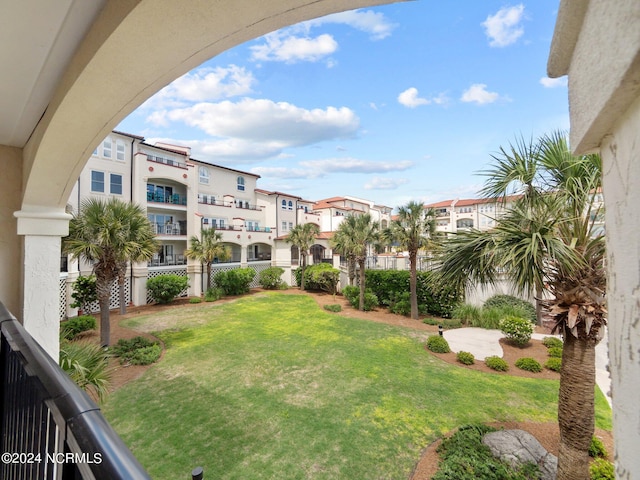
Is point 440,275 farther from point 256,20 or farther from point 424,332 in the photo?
point 424,332

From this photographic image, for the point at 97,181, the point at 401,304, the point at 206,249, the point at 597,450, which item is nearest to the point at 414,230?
the point at 401,304

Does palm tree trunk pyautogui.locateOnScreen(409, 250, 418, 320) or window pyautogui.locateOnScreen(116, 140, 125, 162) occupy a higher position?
window pyautogui.locateOnScreen(116, 140, 125, 162)

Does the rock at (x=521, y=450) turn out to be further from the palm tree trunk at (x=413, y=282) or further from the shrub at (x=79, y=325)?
the shrub at (x=79, y=325)

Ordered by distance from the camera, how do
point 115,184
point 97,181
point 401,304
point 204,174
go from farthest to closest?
point 204,174, point 115,184, point 97,181, point 401,304

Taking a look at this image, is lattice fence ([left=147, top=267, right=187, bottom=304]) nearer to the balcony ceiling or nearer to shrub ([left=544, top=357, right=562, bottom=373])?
the balcony ceiling

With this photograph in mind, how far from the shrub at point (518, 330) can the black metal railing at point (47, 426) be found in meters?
13.4

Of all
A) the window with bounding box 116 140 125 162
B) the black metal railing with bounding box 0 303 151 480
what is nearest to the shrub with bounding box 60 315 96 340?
the window with bounding box 116 140 125 162

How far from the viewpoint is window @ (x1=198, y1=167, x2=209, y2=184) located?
2522cm

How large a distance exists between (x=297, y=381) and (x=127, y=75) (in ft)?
26.9

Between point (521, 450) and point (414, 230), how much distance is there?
1094cm

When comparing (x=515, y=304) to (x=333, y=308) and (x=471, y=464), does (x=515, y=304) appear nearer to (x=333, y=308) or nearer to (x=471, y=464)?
(x=333, y=308)

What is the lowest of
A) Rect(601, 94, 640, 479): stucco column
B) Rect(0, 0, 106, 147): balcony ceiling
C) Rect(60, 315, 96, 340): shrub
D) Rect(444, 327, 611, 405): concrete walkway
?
Rect(444, 327, 611, 405): concrete walkway

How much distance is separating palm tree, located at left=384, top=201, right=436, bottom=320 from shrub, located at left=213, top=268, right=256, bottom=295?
40.8ft

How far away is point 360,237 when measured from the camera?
17719mm
